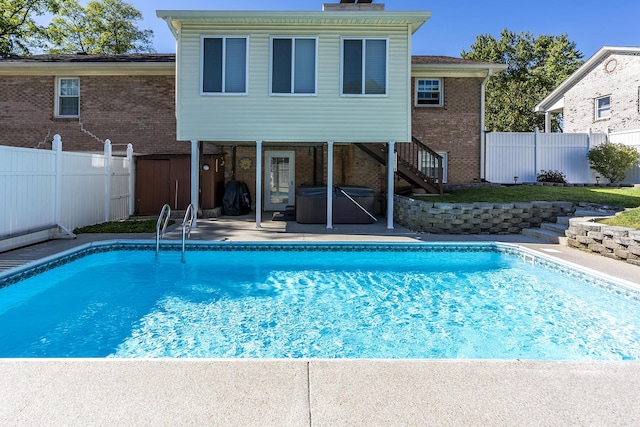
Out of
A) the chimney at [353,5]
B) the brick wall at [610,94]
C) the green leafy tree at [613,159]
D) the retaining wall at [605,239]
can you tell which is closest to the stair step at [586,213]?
the retaining wall at [605,239]

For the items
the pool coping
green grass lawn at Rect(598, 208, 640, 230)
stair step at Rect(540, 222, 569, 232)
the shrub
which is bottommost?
the pool coping

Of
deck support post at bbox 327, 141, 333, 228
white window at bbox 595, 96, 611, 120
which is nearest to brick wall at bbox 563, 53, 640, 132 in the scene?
white window at bbox 595, 96, 611, 120

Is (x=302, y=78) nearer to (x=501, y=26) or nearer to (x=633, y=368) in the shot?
(x=633, y=368)

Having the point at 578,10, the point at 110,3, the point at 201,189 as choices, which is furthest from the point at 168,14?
the point at 578,10

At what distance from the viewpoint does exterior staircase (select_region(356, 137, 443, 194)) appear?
1228cm

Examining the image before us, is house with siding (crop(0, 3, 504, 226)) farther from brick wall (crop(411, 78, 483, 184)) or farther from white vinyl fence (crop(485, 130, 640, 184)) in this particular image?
white vinyl fence (crop(485, 130, 640, 184))

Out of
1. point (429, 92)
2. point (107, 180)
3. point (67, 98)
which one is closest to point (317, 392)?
point (107, 180)

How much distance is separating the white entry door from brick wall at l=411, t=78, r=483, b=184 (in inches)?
181

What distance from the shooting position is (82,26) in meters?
25.6

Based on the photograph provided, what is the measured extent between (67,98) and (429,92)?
41.7 feet

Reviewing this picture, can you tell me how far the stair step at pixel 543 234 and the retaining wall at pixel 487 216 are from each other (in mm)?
265

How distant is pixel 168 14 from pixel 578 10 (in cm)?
2491

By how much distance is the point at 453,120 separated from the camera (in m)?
14.7

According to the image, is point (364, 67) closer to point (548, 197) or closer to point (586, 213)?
point (548, 197)
